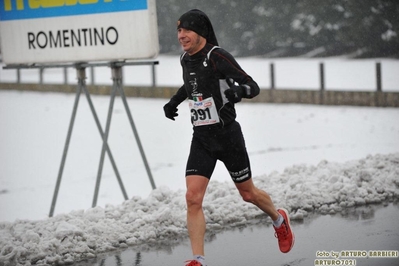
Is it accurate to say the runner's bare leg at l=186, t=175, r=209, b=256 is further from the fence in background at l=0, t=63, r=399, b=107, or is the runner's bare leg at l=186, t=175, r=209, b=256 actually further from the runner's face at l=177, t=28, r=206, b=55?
the fence in background at l=0, t=63, r=399, b=107

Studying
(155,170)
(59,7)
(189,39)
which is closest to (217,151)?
(189,39)

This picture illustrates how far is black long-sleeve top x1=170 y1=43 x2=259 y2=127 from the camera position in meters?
6.33

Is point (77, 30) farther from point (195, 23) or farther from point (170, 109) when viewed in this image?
point (195, 23)

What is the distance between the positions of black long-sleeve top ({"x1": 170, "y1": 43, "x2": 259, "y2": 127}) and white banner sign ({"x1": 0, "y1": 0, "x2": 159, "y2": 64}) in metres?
2.35

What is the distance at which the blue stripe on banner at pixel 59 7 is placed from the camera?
8.88 meters

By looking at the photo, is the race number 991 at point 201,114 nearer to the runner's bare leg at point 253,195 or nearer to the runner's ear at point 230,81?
the runner's ear at point 230,81

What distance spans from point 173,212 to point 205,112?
Result: 2.12 metres

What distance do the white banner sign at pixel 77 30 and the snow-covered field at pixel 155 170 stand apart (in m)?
1.59

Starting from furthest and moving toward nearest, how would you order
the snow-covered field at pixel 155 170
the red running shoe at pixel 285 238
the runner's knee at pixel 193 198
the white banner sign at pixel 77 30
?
the white banner sign at pixel 77 30 → the snow-covered field at pixel 155 170 → the red running shoe at pixel 285 238 → the runner's knee at pixel 193 198

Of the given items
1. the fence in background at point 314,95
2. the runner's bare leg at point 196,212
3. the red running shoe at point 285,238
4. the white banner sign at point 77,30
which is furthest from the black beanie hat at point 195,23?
the fence in background at point 314,95

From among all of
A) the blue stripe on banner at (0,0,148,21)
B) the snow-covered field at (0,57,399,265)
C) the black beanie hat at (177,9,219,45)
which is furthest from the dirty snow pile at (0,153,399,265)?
the black beanie hat at (177,9,219,45)

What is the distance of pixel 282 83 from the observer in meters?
30.4

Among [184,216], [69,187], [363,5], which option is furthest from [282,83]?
[184,216]

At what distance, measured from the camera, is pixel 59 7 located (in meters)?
9.13
